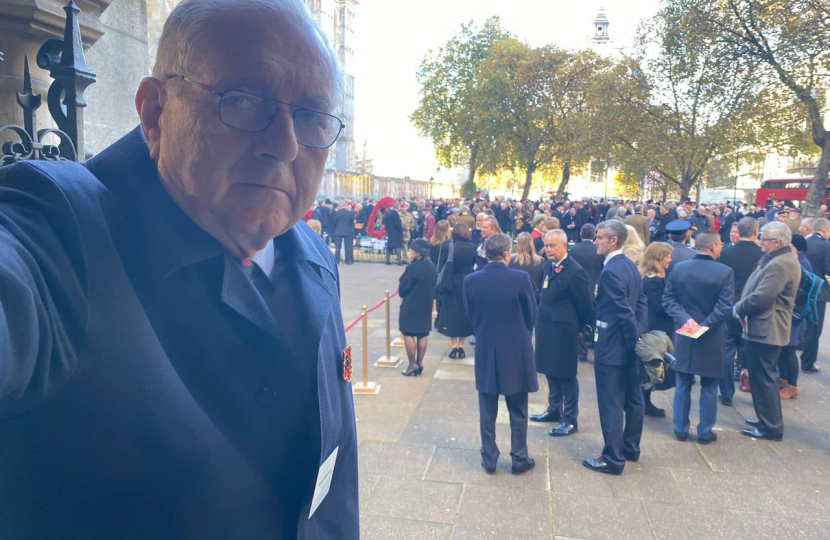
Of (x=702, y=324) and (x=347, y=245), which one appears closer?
(x=702, y=324)

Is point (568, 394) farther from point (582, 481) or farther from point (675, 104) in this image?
point (675, 104)

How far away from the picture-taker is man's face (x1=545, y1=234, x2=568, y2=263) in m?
5.71

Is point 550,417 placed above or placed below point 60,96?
below

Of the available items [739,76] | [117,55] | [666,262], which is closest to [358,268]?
[666,262]

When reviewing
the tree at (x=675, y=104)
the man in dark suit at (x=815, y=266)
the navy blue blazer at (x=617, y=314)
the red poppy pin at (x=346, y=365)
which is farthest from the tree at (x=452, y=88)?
the red poppy pin at (x=346, y=365)

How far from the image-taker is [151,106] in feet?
3.84

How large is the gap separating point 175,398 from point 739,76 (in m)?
25.5

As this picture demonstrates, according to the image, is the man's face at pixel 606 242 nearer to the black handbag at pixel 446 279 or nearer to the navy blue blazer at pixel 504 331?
the navy blue blazer at pixel 504 331

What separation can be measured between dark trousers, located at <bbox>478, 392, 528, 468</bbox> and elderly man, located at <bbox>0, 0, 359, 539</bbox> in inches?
144

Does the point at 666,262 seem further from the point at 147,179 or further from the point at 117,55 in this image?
the point at 147,179

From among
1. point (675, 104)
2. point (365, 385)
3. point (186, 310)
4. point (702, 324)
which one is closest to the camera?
point (186, 310)

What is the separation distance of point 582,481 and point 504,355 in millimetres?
1204

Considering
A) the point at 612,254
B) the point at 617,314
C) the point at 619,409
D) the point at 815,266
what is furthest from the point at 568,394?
the point at 815,266


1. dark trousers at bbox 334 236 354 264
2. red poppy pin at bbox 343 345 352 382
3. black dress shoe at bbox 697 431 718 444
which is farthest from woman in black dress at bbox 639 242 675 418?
dark trousers at bbox 334 236 354 264
